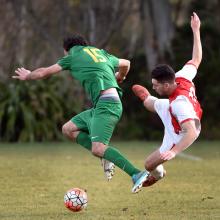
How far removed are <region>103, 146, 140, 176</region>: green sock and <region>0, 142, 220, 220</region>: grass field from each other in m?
0.41

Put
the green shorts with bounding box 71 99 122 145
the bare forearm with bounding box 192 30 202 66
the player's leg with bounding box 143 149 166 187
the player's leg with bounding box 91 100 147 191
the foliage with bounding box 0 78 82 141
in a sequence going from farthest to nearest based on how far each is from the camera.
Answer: the foliage with bounding box 0 78 82 141
the green shorts with bounding box 71 99 122 145
the player's leg with bounding box 91 100 147 191
the bare forearm with bounding box 192 30 202 66
the player's leg with bounding box 143 149 166 187

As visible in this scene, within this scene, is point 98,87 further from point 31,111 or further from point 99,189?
point 31,111

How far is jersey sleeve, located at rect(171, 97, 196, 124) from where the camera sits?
934 cm

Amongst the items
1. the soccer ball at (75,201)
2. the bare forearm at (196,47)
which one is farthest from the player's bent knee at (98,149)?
the bare forearm at (196,47)

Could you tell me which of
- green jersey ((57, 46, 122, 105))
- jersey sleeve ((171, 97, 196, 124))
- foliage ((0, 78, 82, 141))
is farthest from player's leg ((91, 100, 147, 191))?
foliage ((0, 78, 82, 141))

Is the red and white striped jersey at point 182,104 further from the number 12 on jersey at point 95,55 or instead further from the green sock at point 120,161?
the number 12 on jersey at point 95,55

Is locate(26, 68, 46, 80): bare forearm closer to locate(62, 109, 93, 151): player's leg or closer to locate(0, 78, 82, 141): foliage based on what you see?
locate(62, 109, 93, 151): player's leg

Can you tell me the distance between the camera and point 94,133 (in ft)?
35.1

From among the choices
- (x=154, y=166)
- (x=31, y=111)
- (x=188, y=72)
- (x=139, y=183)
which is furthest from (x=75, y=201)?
(x=31, y=111)

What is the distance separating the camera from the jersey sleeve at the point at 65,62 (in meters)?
10.5

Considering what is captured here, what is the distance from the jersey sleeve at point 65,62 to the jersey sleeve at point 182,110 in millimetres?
1667

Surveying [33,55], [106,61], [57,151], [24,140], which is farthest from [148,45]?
[106,61]

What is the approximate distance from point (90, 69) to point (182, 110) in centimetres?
175

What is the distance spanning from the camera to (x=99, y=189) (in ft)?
39.5
